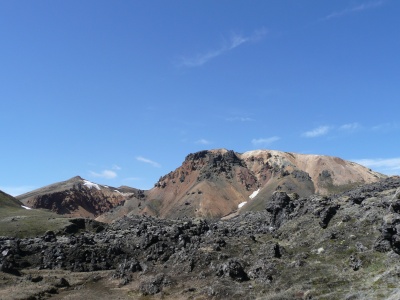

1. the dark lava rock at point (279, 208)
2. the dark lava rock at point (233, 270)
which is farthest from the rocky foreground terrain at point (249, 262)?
the dark lava rock at point (279, 208)

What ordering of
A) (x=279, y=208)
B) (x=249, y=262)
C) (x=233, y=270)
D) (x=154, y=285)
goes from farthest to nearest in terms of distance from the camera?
(x=279, y=208), (x=249, y=262), (x=154, y=285), (x=233, y=270)

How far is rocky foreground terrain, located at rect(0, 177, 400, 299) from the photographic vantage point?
5269 centimetres

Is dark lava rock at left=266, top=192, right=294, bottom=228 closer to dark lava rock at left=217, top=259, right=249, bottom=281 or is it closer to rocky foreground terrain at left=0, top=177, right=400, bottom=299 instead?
rocky foreground terrain at left=0, top=177, right=400, bottom=299

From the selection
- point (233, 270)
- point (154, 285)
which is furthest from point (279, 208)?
point (154, 285)

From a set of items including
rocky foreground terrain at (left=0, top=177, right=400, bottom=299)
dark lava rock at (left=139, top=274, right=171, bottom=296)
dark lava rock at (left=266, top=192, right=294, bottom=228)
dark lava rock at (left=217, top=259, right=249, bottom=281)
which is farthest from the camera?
dark lava rock at (left=266, top=192, right=294, bottom=228)

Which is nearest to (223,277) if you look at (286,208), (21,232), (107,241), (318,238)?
(318,238)

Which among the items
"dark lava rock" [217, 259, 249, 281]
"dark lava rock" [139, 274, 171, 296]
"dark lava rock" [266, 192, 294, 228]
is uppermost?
"dark lava rock" [266, 192, 294, 228]

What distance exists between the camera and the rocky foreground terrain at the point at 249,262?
52.7m

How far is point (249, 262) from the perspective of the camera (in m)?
72.1

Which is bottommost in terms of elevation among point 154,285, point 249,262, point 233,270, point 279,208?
point 154,285

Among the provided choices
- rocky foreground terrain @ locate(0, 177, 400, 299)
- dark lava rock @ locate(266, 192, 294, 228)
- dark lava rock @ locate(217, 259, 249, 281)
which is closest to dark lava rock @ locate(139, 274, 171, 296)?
rocky foreground terrain @ locate(0, 177, 400, 299)

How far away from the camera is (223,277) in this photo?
64125mm

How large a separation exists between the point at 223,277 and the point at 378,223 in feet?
101

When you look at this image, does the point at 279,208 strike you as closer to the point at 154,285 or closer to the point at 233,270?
the point at 233,270
